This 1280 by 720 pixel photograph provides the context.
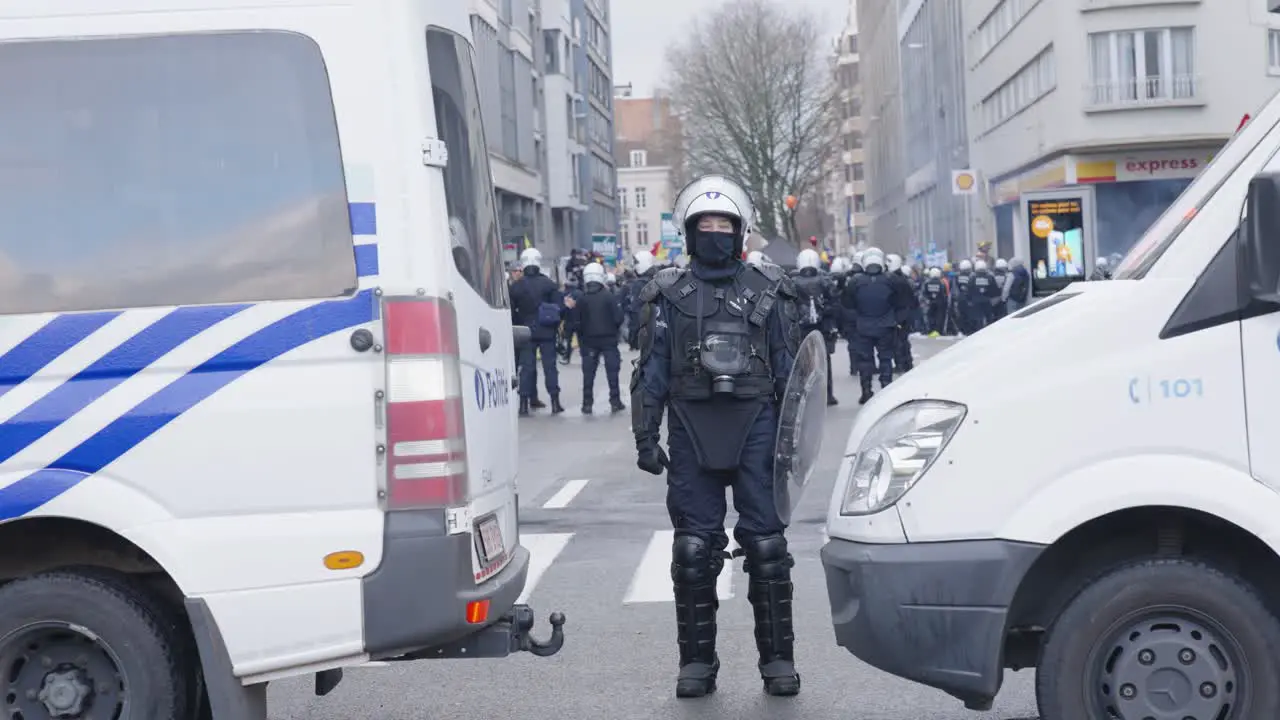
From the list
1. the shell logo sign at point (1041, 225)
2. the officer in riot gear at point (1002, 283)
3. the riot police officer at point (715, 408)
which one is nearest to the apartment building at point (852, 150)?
the officer in riot gear at point (1002, 283)

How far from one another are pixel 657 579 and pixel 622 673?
236 cm

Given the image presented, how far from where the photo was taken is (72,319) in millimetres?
4848

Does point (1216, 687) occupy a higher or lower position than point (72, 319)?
lower

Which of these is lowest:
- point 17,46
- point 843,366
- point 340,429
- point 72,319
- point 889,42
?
point 843,366

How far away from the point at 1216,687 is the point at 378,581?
2.20 m

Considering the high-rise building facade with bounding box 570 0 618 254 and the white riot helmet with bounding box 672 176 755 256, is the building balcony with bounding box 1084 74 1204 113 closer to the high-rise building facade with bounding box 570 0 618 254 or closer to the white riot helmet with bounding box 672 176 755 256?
the high-rise building facade with bounding box 570 0 618 254

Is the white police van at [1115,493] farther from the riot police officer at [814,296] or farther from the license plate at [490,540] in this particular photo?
the riot police officer at [814,296]

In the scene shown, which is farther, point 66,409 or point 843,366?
point 843,366

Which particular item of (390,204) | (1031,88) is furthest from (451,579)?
(1031,88)

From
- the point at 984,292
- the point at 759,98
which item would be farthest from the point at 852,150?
the point at 984,292

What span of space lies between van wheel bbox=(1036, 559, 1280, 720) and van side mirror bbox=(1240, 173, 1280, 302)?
2.42ft

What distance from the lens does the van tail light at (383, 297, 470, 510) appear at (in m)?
4.81

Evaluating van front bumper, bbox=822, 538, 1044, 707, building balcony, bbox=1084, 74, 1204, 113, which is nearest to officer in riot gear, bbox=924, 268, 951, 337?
building balcony, bbox=1084, 74, 1204, 113

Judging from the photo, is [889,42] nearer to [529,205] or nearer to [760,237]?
[760,237]
